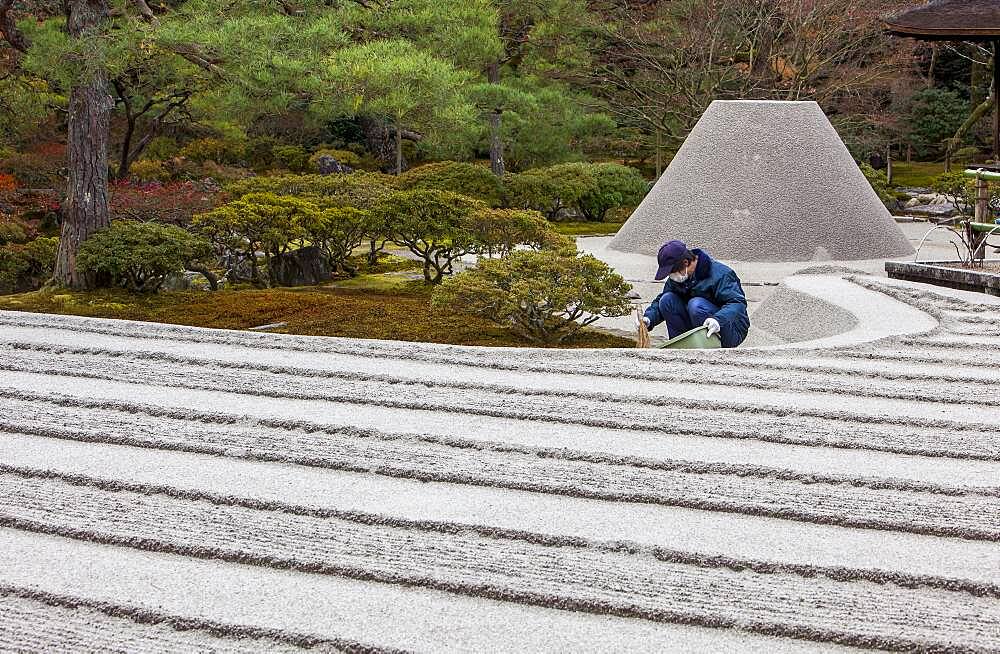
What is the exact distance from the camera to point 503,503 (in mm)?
3096

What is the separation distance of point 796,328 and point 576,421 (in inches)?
143

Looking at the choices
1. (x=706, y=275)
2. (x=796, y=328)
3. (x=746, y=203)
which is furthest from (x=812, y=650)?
(x=746, y=203)

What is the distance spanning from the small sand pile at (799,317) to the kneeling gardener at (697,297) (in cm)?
91

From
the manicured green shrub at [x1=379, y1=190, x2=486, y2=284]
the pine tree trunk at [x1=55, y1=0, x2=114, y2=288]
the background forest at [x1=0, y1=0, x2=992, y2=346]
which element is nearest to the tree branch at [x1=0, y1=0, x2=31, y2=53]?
the background forest at [x1=0, y1=0, x2=992, y2=346]

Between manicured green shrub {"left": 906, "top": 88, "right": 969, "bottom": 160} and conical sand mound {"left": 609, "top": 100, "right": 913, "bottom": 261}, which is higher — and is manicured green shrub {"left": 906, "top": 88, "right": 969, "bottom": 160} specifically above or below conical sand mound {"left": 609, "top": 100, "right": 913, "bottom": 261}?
above

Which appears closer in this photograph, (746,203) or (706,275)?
(706,275)

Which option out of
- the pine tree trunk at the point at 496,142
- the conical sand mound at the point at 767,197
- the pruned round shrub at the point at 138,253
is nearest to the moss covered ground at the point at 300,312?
the pruned round shrub at the point at 138,253

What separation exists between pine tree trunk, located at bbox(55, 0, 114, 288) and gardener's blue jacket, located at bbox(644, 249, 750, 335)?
448cm

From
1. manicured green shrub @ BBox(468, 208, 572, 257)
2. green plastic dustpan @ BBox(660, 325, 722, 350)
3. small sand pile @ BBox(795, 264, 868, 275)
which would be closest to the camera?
green plastic dustpan @ BBox(660, 325, 722, 350)

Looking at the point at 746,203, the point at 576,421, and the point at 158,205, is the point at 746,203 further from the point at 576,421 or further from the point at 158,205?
the point at 576,421

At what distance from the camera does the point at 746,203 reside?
448 inches

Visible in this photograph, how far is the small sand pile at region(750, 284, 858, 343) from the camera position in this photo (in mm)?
6617

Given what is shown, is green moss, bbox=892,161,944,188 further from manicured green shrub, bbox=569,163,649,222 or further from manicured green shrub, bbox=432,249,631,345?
manicured green shrub, bbox=432,249,631,345

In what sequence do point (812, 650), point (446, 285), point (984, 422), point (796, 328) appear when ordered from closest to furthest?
point (812, 650) → point (984, 422) → point (446, 285) → point (796, 328)
